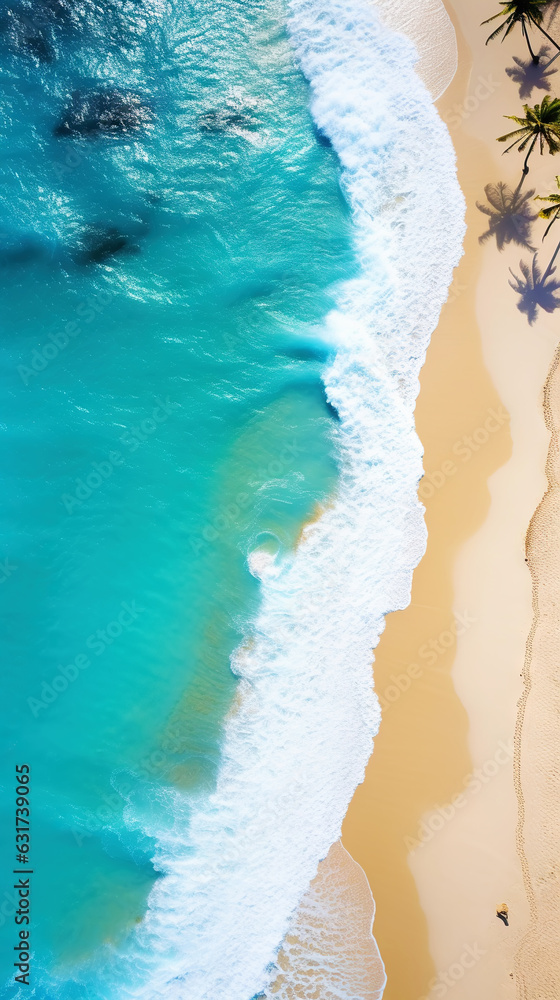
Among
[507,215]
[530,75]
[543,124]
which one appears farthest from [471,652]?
[530,75]

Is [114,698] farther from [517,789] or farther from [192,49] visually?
[192,49]

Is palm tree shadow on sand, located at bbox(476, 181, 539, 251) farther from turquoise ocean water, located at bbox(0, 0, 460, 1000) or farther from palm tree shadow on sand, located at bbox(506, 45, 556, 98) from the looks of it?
palm tree shadow on sand, located at bbox(506, 45, 556, 98)

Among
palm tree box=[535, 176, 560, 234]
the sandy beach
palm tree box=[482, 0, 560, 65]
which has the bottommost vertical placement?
the sandy beach

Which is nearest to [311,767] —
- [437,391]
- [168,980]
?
[168,980]

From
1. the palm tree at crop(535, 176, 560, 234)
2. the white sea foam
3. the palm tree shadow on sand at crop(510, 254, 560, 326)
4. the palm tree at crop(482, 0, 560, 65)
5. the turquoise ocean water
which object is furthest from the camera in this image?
the palm tree shadow on sand at crop(510, 254, 560, 326)

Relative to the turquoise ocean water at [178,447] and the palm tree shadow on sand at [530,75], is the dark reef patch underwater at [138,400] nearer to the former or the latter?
the turquoise ocean water at [178,447]

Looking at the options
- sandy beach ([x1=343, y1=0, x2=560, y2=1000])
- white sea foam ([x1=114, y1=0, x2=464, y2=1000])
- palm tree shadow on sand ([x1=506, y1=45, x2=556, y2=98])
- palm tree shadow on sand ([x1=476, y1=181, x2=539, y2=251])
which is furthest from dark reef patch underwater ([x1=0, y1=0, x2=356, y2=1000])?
palm tree shadow on sand ([x1=506, y1=45, x2=556, y2=98])

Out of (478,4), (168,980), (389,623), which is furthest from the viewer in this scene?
(478,4)
